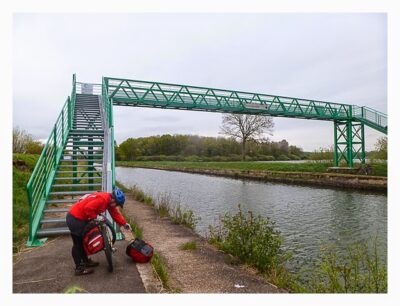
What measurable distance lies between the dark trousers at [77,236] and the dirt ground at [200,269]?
152 centimetres

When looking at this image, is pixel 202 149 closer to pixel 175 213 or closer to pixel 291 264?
pixel 175 213

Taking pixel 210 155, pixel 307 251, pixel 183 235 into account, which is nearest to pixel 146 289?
pixel 183 235

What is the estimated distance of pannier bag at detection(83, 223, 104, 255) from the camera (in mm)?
4520

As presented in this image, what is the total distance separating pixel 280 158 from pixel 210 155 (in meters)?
16.6

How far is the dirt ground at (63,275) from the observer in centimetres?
403

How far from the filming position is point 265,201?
50.5 ft

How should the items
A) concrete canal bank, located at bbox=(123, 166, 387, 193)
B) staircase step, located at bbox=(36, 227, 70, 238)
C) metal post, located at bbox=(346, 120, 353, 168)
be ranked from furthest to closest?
metal post, located at bbox=(346, 120, 353, 168) → concrete canal bank, located at bbox=(123, 166, 387, 193) → staircase step, located at bbox=(36, 227, 70, 238)

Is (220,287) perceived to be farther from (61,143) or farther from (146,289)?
(61,143)

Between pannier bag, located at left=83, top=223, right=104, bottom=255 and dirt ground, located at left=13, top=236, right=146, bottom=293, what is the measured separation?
0.36m

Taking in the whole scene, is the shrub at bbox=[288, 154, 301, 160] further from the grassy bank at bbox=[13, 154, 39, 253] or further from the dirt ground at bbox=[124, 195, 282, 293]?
the dirt ground at bbox=[124, 195, 282, 293]

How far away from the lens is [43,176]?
709 centimetres

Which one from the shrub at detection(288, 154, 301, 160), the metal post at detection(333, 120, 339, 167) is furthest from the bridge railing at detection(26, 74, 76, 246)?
the shrub at detection(288, 154, 301, 160)

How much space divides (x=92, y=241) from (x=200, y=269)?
2030 millimetres

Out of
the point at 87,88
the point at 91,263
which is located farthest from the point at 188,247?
the point at 87,88
